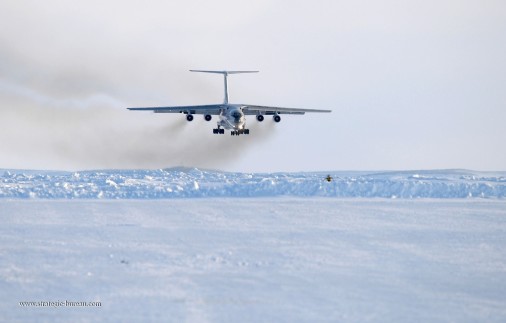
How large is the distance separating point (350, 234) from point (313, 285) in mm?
6984

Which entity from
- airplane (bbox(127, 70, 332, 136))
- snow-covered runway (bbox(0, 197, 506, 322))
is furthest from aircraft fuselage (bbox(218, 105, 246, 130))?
snow-covered runway (bbox(0, 197, 506, 322))

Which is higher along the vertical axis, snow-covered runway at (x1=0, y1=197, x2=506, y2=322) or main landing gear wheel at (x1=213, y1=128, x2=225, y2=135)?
main landing gear wheel at (x1=213, y1=128, x2=225, y2=135)

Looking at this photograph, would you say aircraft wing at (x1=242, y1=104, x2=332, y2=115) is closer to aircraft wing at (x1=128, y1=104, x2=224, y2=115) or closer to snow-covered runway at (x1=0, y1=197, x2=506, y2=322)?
aircraft wing at (x1=128, y1=104, x2=224, y2=115)

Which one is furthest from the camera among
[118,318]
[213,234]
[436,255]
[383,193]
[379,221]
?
[383,193]

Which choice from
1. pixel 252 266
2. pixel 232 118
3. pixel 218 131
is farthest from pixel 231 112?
pixel 252 266

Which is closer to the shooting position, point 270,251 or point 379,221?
point 270,251

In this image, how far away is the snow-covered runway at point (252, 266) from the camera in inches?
450

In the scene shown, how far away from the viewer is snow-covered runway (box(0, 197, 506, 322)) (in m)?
11.4

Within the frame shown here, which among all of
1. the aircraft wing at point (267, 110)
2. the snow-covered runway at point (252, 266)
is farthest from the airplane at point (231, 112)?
the snow-covered runway at point (252, 266)

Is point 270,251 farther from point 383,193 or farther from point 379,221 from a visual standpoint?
point 383,193

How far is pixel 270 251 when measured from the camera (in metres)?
16.6

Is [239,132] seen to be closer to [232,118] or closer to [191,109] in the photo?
[232,118]

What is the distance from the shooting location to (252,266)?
14.7 m

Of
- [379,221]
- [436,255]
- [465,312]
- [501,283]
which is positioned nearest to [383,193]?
[379,221]
